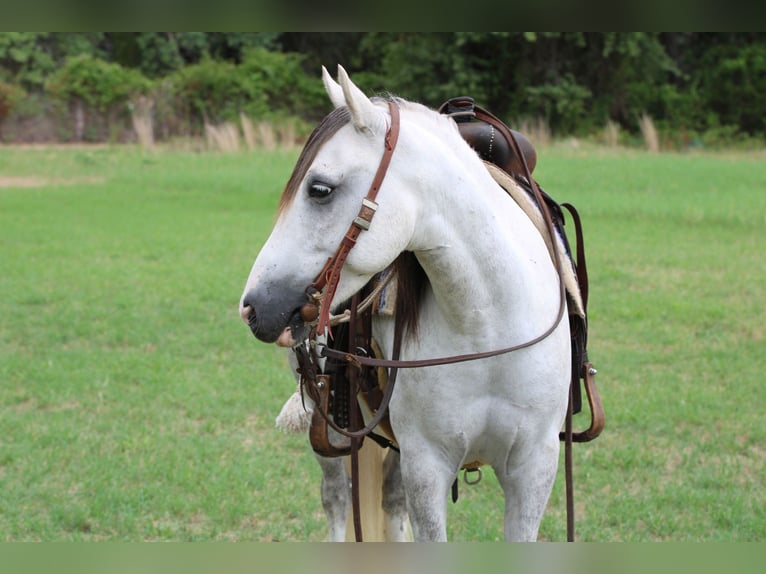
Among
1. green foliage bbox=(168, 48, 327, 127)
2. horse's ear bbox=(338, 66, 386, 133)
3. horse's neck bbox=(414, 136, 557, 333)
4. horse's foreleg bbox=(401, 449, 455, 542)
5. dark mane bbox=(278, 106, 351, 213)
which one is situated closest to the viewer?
horse's ear bbox=(338, 66, 386, 133)

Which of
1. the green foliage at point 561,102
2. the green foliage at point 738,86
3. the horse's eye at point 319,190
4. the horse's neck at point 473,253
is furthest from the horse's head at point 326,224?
the green foliage at point 738,86

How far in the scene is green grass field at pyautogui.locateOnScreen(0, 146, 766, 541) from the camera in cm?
411

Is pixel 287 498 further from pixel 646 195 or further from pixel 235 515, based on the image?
pixel 646 195

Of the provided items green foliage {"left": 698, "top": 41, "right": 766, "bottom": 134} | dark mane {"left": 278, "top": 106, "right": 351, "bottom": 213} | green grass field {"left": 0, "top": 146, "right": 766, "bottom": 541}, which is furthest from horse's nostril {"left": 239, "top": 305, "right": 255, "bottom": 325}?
green foliage {"left": 698, "top": 41, "right": 766, "bottom": 134}

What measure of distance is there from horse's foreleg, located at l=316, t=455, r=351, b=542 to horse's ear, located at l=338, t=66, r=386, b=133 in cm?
184

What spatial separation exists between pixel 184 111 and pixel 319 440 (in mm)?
24005

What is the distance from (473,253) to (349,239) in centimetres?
39

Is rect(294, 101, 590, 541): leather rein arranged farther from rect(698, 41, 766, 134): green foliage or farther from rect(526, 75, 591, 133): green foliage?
rect(698, 41, 766, 134): green foliage

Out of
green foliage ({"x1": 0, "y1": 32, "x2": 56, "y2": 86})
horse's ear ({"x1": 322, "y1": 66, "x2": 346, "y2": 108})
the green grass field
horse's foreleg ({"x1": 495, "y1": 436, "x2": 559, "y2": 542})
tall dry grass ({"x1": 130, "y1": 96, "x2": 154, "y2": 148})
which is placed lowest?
the green grass field

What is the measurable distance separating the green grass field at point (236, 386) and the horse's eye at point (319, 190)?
2.35 m

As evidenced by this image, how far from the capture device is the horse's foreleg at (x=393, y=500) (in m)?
3.29

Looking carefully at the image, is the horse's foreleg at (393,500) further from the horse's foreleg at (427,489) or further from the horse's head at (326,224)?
the horse's head at (326,224)

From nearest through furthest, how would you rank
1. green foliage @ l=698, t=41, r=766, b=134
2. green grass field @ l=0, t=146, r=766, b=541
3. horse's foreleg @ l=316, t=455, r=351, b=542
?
1. horse's foreleg @ l=316, t=455, r=351, b=542
2. green grass field @ l=0, t=146, r=766, b=541
3. green foliage @ l=698, t=41, r=766, b=134

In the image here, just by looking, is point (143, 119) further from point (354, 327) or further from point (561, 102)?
point (354, 327)
